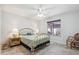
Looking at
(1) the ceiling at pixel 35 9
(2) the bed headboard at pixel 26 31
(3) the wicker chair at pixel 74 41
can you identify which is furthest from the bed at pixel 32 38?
(3) the wicker chair at pixel 74 41

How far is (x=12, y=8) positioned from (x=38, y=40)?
0.71 m

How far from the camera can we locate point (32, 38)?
84.9 inches

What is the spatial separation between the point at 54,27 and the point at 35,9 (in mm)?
454

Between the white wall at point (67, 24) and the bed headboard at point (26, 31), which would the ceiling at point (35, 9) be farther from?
the bed headboard at point (26, 31)

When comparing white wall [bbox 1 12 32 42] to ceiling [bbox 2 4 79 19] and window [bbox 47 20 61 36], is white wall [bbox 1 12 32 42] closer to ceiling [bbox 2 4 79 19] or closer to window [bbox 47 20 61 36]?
ceiling [bbox 2 4 79 19]

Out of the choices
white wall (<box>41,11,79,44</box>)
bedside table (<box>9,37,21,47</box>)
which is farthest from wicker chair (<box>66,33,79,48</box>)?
bedside table (<box>9,37,21,47</box>)

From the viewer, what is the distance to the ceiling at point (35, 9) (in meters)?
2.16

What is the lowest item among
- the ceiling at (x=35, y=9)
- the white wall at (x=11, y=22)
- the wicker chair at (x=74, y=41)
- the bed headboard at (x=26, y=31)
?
the wicker chair at (x=74, y=41)

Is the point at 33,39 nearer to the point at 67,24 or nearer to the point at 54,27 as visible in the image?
the point at 54,27

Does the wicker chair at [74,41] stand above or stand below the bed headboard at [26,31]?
below

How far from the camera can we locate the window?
2.18 m

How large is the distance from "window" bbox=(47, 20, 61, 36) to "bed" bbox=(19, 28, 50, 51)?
120 mm
